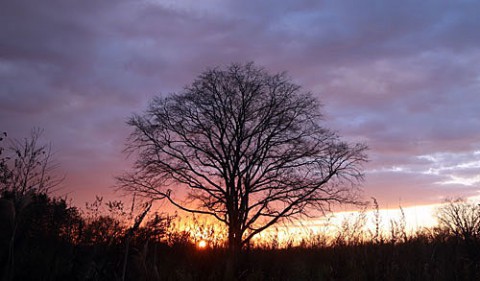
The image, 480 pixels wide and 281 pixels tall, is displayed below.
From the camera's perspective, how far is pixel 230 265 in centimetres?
495

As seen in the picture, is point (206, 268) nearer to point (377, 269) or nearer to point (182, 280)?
point (182, 280)

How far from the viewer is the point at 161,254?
5.39m

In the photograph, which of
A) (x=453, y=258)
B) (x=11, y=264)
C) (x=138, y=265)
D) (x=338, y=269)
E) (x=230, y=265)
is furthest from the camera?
(x=453, y=258)

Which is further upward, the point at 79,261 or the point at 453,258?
the point at 453,258

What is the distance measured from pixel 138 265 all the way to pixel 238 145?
29.6 meters

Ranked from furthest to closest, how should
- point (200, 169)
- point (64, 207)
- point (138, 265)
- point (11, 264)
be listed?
point (200, 169) < point (64, 207) < point (138, 265) < point (11, 264)

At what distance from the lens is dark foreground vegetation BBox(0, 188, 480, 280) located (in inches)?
100

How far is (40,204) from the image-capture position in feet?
14.7

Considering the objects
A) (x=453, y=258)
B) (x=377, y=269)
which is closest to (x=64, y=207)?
(x=377, y=269)

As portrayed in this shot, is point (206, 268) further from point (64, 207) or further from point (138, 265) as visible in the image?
point (138, 265)

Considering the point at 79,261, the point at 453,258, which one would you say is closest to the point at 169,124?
the point at 453,258

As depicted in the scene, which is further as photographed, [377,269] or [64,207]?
[377,269]

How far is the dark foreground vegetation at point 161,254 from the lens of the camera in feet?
8.36

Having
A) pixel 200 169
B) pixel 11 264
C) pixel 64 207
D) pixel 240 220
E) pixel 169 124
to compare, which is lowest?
pixel 11 264
